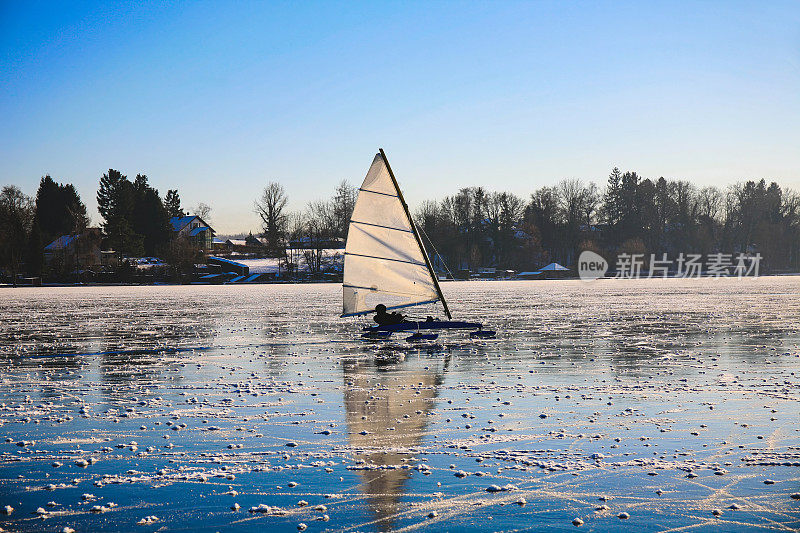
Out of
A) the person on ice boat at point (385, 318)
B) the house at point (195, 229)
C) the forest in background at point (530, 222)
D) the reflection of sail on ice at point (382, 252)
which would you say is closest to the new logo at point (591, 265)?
the forest in background at point (530, 222)

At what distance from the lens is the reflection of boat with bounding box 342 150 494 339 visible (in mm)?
23062

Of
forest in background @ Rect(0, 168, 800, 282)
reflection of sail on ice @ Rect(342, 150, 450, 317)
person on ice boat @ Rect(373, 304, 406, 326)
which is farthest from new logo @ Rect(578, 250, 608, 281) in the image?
person on ice boat @ Rect(373, 304, 406, 326)

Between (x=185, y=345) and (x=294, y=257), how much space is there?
9601 centimetres

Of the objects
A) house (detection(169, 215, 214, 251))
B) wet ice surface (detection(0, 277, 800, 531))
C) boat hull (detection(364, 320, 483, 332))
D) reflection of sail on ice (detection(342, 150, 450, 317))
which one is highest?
house (detection(169, 215, 214, 251))

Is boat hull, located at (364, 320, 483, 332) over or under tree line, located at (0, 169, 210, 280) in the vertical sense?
under

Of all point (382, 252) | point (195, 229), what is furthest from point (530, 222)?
point (382, 252)

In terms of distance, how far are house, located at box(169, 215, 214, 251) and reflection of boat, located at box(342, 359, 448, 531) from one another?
111233mm

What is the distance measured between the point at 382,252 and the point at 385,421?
13.2 m

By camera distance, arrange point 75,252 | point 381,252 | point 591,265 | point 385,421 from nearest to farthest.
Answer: point 385,421, point 381,252, point 75,252, point 591,265

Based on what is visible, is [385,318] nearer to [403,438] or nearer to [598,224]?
[403,438]

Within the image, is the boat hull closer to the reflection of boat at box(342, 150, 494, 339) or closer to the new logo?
the reflection of boat at box(342, 150, 494, 339)

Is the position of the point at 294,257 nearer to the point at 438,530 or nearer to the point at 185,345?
the point at 185,345

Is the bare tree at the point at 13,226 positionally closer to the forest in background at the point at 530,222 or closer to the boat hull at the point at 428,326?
the forest in background at the point at 530,222

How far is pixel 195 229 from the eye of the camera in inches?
5059
